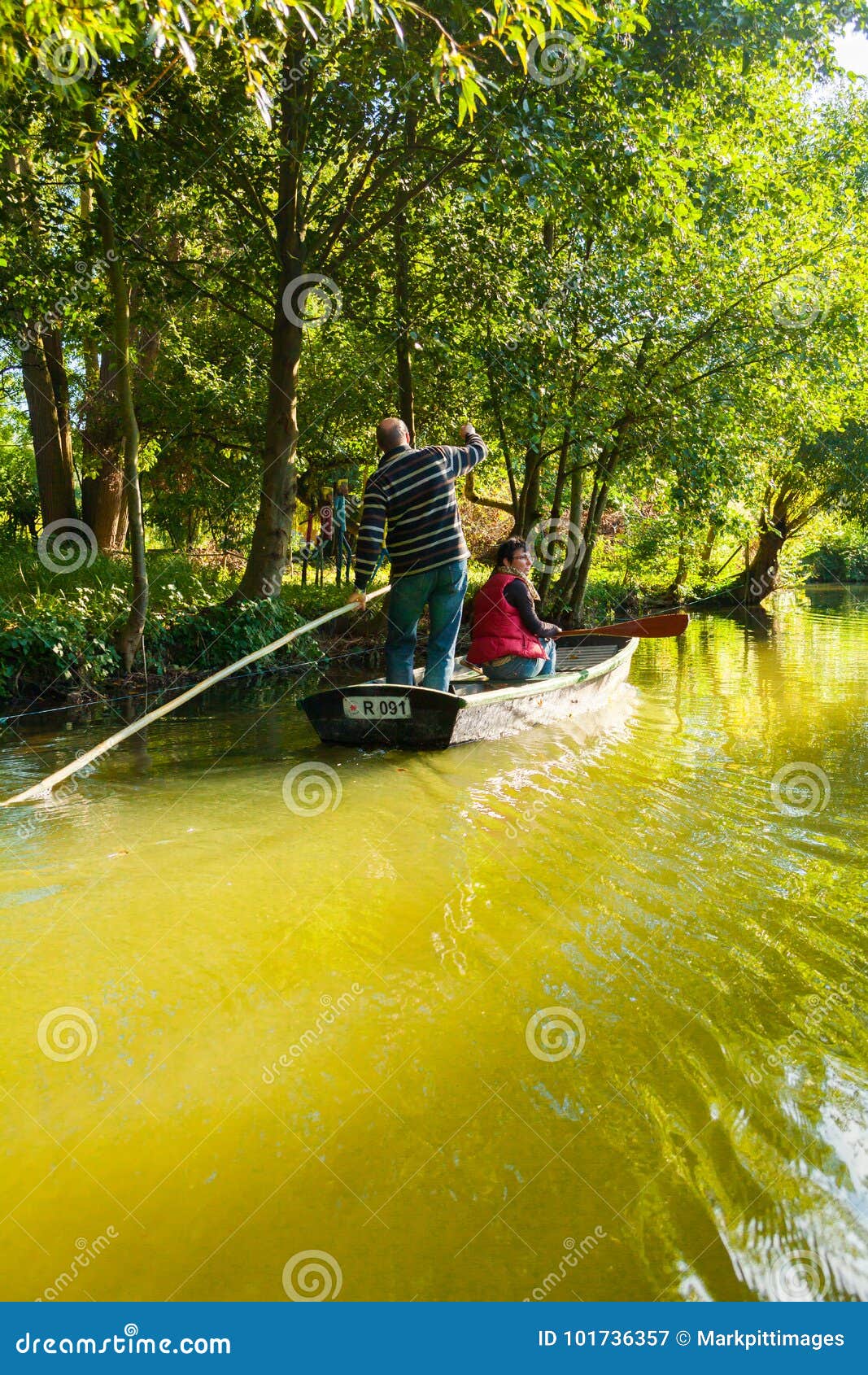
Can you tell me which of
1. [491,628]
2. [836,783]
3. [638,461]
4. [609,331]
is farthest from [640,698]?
[638,461]

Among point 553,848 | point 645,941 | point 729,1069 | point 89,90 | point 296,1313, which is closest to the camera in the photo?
point 296,1313

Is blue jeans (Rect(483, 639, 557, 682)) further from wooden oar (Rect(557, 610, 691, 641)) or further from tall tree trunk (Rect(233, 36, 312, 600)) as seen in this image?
tall tree trunk (Rect(233, 36, 312, 600))

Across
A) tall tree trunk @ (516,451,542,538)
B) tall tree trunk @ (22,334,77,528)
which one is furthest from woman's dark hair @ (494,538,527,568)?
tall tree trunk @ (22,334,77,528)

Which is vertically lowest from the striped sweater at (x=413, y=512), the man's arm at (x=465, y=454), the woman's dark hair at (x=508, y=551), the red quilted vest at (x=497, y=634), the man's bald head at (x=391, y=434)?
the red quilted vest at (x=497, y=634)

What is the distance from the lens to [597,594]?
22719mm

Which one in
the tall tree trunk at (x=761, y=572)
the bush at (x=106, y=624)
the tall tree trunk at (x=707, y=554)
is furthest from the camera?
the tall tree trunk at (x=761, y=572)

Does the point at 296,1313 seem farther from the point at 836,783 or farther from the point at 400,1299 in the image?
the point at 836,783

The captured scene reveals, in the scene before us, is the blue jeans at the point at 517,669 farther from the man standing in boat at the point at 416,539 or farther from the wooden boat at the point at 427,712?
the man standing in boat at the point at 416,539

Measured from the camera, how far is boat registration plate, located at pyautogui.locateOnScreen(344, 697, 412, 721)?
6.37 meters

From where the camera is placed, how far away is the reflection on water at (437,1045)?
6.69 ft

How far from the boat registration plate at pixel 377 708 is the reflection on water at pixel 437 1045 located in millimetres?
899

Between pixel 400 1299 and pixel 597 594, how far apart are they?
846 inches

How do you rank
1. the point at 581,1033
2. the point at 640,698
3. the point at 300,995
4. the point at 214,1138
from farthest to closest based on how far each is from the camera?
the point at 640,698 < the point at 300,995 < the point at 581,1033 < the point at 214,1138

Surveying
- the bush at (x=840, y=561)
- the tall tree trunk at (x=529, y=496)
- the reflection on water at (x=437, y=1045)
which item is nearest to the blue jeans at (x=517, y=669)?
the reflection on water at (x=437, y=1045)
